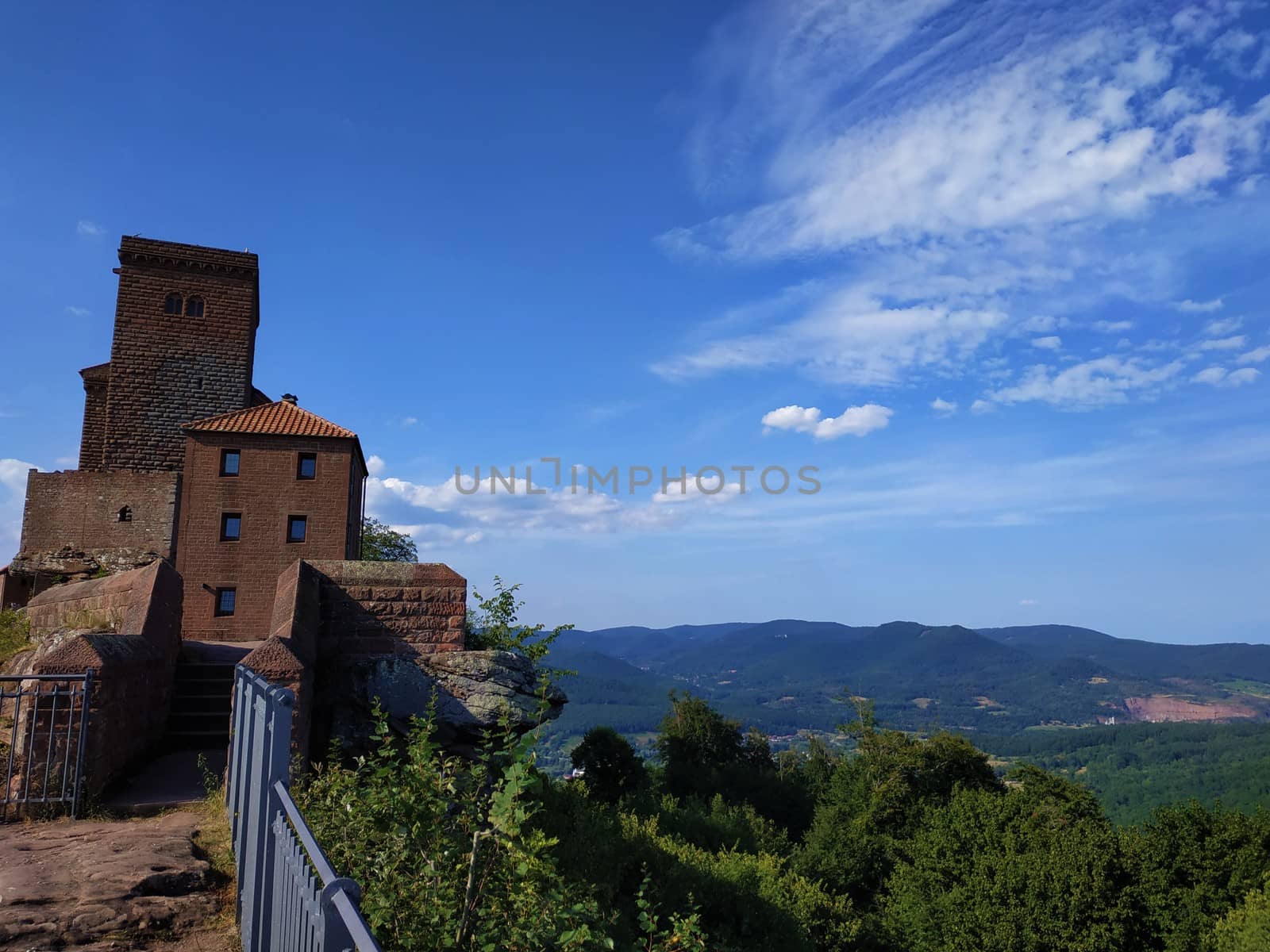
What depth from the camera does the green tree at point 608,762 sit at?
46469 millimetres

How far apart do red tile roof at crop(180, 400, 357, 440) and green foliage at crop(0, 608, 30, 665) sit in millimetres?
8236

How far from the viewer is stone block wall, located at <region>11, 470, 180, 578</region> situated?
2633cm

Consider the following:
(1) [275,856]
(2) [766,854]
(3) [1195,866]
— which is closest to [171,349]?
(2) [766,854]

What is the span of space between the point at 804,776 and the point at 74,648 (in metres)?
61.0

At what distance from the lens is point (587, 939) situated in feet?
12.6

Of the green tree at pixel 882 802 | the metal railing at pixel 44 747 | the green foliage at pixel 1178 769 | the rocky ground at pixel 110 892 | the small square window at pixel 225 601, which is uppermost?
the small square window at pixel 225 601

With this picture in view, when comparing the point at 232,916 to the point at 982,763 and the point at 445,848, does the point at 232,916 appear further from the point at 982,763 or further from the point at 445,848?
the point at 982,763

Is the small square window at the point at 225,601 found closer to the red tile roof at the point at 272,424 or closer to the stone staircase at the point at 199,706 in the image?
the red tile roof at the point at 272,424

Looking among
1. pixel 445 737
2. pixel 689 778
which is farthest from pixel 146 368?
pixel 689 778

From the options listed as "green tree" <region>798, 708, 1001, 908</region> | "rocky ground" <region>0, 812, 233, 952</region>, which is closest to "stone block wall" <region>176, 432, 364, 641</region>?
"rocky ground" <region>0, 812, 233, 952</region>

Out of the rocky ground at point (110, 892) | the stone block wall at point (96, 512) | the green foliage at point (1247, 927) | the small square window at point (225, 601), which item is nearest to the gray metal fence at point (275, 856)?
the rocky ground at point (110, 892)

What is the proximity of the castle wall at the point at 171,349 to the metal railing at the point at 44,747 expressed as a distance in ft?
77.3

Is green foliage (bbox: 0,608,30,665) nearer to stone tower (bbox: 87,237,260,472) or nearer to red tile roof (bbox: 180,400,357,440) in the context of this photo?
red tile roof (bbox: 180,400,357,440)

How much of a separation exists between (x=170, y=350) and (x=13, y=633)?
16.3 metres
